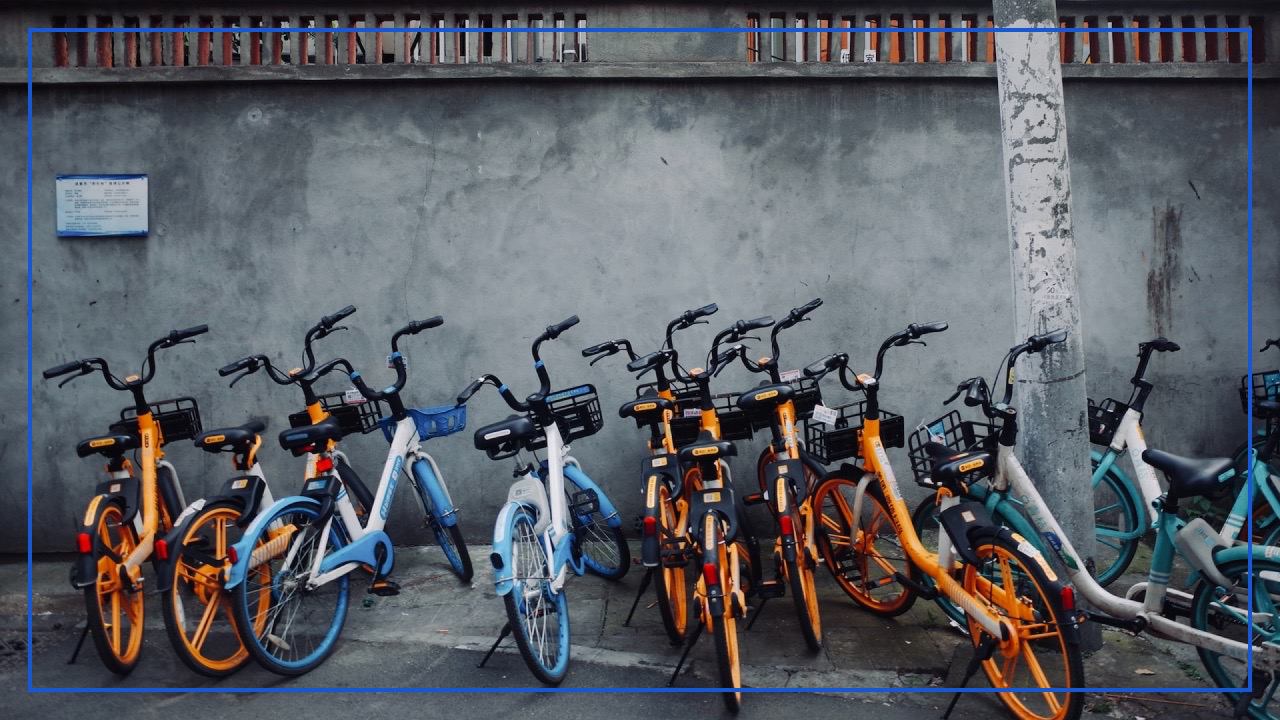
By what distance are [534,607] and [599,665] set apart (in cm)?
47

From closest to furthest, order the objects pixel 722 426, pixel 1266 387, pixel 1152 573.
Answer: pixel 1152 573, pixel 722 426, pixel 1266 387

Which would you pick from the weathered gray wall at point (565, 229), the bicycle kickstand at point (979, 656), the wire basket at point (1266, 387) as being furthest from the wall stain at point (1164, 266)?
the bicycle kickstand at point (979, 656)

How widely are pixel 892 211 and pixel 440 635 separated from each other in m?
3.86

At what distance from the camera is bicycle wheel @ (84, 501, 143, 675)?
15.2ft

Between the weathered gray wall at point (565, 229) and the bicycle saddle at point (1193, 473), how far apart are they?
2.57 meters

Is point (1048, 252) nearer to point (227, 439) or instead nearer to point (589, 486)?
point (589, 486)

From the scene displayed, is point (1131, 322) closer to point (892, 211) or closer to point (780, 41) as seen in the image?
point (892, 211)

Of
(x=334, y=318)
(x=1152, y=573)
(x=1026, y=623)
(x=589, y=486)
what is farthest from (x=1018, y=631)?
(x=334, y=318)

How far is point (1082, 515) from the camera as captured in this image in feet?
16.2

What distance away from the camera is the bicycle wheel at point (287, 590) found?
478 cm

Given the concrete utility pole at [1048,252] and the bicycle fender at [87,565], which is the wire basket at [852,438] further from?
the bicycle fender at [87,565]

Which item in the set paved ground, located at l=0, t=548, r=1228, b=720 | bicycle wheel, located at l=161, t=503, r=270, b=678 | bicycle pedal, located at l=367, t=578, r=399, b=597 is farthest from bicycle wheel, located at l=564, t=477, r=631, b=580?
bicycle wheel, located at l=161, t=503, r=270, b=678

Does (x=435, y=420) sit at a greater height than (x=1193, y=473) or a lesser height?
greater

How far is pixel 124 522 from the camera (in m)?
4.99
